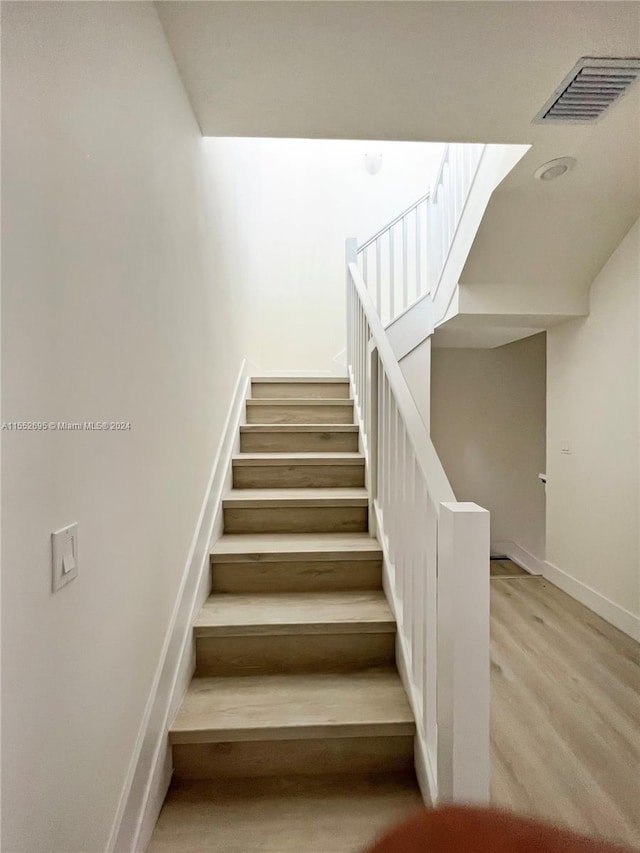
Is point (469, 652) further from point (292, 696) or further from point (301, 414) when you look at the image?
point (301, 414)

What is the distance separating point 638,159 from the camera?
2076mm

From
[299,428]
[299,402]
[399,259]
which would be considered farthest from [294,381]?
[399,259]

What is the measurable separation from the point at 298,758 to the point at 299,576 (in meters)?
0.67

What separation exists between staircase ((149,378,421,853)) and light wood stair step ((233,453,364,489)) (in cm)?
9

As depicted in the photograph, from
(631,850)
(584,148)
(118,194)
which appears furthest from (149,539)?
(584,148)

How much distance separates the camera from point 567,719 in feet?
5.94

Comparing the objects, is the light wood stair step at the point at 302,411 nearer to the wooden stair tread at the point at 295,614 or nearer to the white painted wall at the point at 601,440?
the wooden stair tread at the point at 295,614

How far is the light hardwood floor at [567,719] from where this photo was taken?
142 cm

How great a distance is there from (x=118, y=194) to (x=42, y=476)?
27.7 inches

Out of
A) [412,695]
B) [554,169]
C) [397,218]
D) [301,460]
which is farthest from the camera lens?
[397,218]

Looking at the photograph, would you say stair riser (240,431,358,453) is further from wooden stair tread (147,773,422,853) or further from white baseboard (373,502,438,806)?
wooden stair tread (147,773,422,853)

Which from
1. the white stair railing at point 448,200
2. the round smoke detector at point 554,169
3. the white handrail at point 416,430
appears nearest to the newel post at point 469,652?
the white handrail at point 416,430

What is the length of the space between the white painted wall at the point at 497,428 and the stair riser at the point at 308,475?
2.39m

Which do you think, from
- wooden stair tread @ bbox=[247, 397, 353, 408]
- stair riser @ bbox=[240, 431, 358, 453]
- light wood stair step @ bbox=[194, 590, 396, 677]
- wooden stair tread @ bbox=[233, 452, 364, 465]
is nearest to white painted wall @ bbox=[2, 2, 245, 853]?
light wood stair step @ bbox=[194, 590, 396, 677]
